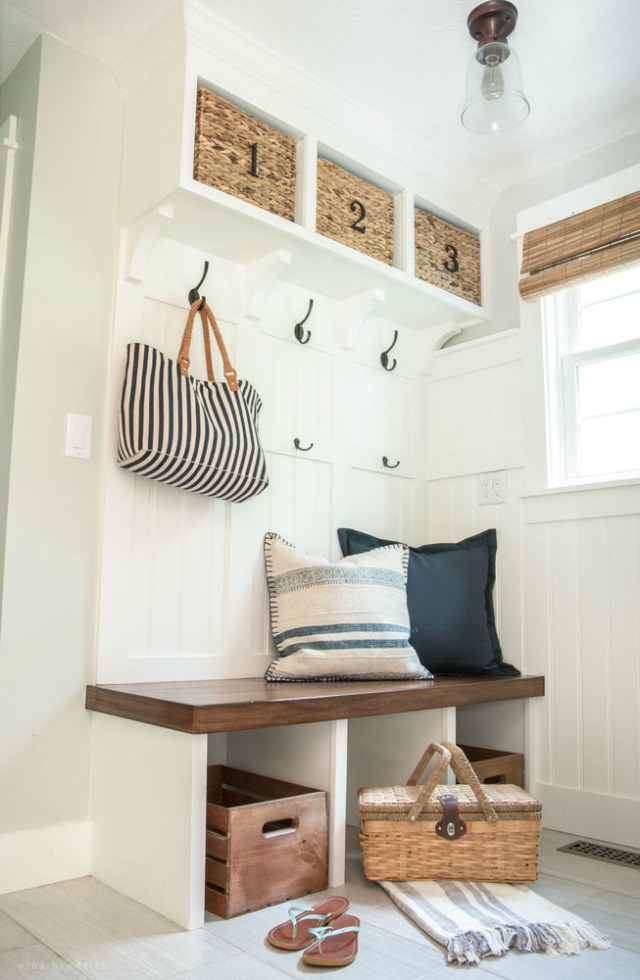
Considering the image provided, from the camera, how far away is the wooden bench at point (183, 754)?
69.1 inches

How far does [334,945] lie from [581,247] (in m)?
2.19

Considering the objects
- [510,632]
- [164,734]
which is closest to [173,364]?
[164,734]

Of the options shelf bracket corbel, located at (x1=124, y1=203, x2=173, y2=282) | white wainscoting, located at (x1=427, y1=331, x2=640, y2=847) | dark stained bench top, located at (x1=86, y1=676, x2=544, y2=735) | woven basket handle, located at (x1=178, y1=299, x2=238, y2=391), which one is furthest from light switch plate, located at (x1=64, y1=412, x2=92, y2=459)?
white wainscoting, located at (x1=427, y1=331, x2=640, y2=847)

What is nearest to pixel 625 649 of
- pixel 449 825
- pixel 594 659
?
pixel 594 659

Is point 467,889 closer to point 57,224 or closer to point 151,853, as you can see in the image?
point 151,853

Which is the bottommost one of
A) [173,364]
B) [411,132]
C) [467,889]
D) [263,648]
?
[467,889]

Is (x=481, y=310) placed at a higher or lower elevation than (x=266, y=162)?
lower

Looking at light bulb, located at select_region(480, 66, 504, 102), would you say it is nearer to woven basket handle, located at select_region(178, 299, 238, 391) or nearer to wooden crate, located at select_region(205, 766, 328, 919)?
woven basket handle, located at select_region(178, 299, 238, 391)

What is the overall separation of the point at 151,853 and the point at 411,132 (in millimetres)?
2328

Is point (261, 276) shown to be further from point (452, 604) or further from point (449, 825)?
point (449, 825)

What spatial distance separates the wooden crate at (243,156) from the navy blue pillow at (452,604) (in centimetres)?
112

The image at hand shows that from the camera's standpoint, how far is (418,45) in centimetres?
228

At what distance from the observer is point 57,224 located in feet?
7.31

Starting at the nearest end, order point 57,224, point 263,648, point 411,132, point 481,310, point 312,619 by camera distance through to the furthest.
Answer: point 57,224, point 312,619, point 263,648, point 411,132, point 481,310
